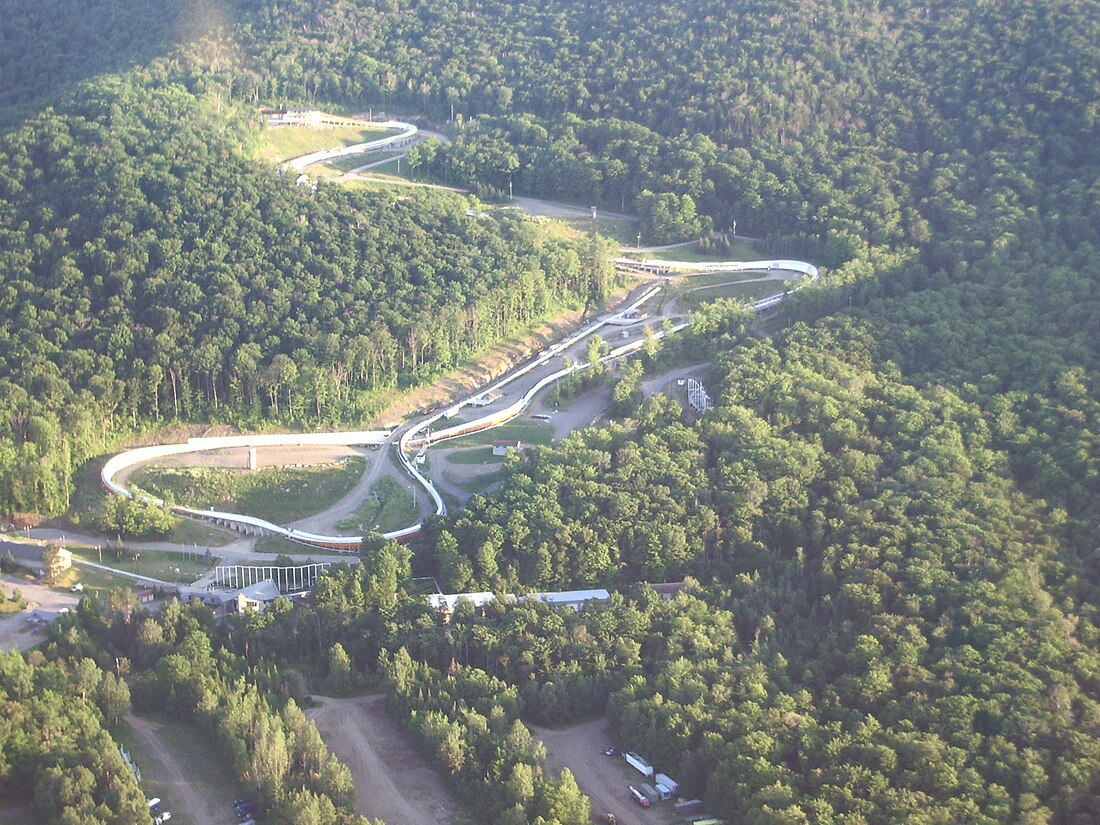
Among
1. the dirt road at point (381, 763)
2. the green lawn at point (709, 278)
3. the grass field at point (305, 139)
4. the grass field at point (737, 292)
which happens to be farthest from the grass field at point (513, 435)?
the grass field at point (305, 139)

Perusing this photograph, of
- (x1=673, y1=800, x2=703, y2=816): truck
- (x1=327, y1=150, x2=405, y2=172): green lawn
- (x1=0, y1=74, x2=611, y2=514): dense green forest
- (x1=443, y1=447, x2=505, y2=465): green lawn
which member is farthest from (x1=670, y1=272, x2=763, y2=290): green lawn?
(x1=673, y1=800, x2=703, y2=816): truck

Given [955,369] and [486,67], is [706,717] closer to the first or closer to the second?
[955,369]

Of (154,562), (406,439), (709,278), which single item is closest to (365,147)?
(709,278)

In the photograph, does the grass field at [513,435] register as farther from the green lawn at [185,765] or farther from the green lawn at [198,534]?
the green lawn at [185,765]

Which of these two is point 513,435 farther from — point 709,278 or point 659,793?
point 659,793

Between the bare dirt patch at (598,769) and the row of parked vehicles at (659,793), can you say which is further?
the bare dirt patch at (598,769)

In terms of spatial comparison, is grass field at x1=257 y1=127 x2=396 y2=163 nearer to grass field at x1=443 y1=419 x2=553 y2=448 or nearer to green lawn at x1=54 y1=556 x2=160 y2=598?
grass field at x1=443 y1=419 x2=553 y2=448
